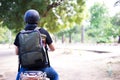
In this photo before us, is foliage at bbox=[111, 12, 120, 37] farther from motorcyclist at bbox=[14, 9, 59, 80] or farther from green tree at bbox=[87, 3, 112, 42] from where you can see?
motorcyclist at bbox=[14, 9, 59, 80]

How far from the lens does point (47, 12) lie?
26891 millimetres

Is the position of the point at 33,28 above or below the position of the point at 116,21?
above

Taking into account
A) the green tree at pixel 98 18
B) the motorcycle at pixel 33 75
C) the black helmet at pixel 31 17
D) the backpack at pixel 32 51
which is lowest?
the green tree at pixel 98 18

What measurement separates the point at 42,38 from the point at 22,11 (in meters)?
19.6

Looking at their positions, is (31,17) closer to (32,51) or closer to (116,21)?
(32,51)

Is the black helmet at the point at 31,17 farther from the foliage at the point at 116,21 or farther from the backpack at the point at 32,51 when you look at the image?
the foliage at the point at 116,21

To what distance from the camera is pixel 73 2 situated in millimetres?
28547

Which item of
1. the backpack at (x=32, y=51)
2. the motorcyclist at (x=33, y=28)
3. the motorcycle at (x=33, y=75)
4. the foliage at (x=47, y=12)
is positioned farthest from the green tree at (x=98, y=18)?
the motorcycle at (x=33, y=75)

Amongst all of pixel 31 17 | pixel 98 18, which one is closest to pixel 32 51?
pixel 31 17

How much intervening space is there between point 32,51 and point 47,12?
74.4ft

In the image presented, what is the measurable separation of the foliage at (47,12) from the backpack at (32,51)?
1873cm

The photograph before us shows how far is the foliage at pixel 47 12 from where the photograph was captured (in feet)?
77.9

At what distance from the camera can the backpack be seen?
4.34m

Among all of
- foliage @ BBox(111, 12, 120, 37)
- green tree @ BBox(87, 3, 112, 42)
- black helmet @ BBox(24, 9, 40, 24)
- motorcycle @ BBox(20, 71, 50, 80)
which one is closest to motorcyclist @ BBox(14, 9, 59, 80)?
black helmet @ BBox(24, 9, 40, 24)
